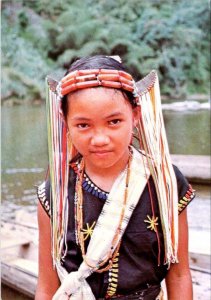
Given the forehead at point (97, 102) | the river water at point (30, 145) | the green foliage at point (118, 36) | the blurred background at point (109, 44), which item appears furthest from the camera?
the green foliage at point (118, 36)

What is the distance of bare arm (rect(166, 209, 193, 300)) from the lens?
1.13m

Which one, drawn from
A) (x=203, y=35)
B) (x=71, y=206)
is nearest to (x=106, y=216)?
(x=71, y=206)

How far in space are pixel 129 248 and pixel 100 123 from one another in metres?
0.27

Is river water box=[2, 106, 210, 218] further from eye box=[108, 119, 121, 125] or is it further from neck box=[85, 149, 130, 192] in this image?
eye box=[108, 119, 121, 125]

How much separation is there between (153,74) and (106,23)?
19.8 meters

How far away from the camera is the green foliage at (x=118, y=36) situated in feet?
61.8

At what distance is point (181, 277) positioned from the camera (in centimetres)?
115

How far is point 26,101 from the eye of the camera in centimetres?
1691

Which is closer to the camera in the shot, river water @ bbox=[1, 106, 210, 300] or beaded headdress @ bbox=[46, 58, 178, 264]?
beaded headdress @ bbox=[46, 58, 178, 264]

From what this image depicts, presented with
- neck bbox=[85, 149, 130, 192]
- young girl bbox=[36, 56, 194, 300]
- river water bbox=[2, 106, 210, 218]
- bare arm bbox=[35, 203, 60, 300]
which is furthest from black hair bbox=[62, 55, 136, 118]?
river water bbox=[2, 106, 210, 218]

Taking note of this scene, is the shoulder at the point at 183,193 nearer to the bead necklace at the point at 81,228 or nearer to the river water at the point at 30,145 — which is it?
the bead necklace at the point at 81,228

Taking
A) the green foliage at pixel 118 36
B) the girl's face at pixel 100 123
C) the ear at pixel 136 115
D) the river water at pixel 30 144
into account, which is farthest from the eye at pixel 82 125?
the green foliage at pixel 118 36

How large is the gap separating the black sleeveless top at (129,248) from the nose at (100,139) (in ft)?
0.41

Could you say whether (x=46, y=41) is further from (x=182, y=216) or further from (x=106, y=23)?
(x=182, y=216)
